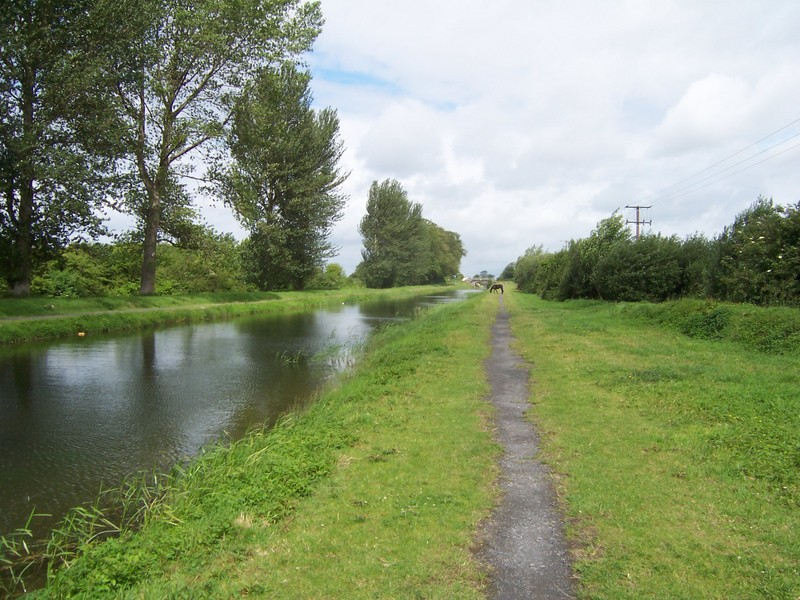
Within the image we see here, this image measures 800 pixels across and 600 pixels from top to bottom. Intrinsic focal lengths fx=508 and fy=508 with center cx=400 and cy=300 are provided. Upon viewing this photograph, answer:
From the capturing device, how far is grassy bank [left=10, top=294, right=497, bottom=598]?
4.27 meters

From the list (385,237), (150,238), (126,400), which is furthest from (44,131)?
(385,237)

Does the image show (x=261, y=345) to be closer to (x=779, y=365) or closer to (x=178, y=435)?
(x=178, y=435)

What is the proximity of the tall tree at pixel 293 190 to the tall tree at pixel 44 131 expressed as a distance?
36.7ft

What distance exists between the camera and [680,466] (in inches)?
249

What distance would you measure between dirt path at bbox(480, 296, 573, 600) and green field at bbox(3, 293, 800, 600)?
16cm

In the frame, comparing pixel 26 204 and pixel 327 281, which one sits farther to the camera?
pixel 327 281

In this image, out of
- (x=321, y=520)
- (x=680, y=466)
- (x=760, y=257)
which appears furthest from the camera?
(x=760, y=257)

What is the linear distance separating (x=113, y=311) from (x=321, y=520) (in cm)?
2437

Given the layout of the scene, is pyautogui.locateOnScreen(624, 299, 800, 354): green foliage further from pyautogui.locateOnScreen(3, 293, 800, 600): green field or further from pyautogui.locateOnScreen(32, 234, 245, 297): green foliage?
pyautogui.locateOnScreen(32, 234, 245, 297): green foliage

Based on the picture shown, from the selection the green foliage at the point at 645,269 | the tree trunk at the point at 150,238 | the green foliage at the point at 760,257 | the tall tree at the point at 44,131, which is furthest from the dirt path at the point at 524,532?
the tree trunk at the point at 150,238

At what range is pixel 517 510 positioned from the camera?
5.36 meters

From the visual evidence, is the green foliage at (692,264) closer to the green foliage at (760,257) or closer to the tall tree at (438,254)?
the green foliage at (760,257)

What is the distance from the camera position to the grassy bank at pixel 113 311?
66.0 ft

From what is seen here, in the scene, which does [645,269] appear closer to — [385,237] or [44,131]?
[44,131]
